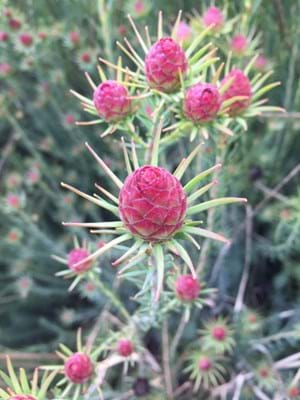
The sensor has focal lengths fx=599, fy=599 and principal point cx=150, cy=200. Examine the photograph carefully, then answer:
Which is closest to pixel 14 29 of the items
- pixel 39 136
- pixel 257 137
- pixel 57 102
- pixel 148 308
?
pixel 57 102

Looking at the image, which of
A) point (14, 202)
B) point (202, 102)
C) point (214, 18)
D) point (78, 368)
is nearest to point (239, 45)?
point (214, 18)

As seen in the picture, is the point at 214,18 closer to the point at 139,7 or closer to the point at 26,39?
the point at 139,7

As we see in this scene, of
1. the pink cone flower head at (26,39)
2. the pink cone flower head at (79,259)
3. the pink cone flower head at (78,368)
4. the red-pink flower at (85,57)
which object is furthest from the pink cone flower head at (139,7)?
the pink cone flower head at (78,368)

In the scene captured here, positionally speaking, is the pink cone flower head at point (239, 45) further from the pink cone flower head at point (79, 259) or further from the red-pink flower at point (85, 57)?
the pink cone flower head at point (79, 259)

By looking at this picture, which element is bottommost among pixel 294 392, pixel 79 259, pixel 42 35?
pixel 294 392

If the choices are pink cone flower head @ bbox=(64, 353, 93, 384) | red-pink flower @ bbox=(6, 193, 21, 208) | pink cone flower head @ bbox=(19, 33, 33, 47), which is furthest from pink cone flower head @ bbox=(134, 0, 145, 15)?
pink cone flower head @ bbox=(64, 353, 93, 384)

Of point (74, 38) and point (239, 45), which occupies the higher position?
point (74, 38)

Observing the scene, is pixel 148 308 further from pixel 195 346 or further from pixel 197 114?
pixel 195 346
